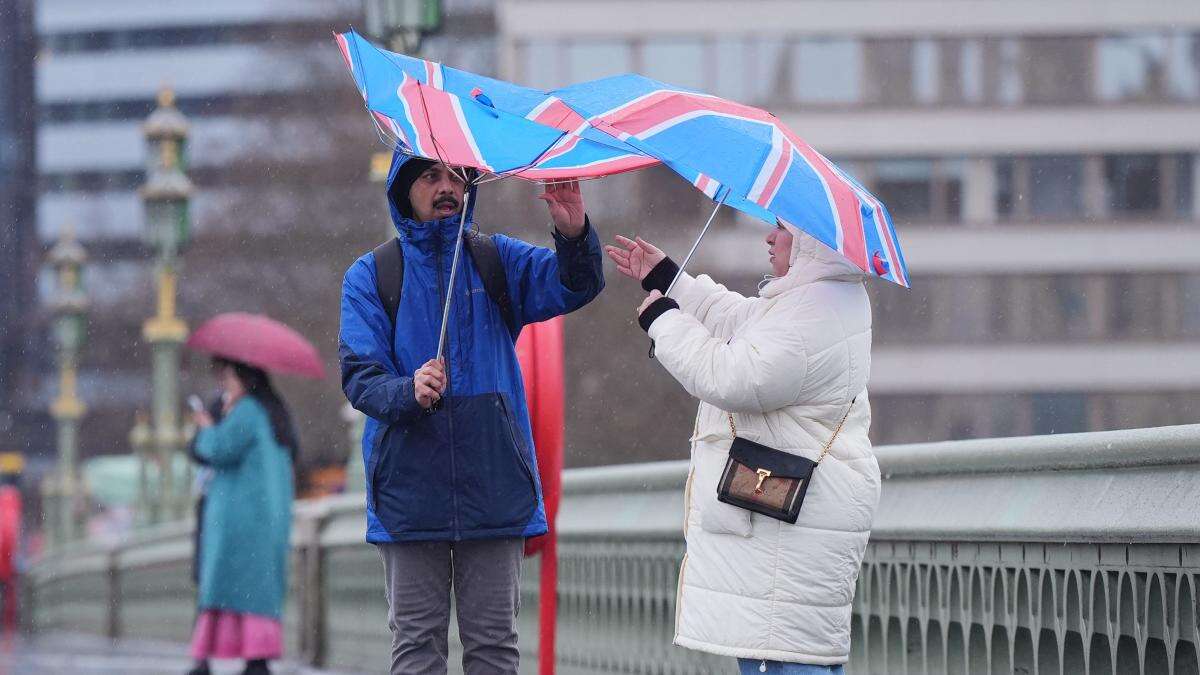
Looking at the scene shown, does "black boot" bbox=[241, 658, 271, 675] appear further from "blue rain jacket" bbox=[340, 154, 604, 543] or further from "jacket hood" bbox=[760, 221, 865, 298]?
"jacket hood" bbox=[760, 221, 865, 298]

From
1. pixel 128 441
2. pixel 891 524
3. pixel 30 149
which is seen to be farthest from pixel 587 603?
pixel 30 149

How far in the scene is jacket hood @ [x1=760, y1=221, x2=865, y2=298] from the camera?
191 inches

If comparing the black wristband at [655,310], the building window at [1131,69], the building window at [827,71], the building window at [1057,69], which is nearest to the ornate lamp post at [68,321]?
the black wristband at [655,310]

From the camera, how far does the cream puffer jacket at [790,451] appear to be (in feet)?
15.6

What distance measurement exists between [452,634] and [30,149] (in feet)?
305

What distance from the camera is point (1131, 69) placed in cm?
5403

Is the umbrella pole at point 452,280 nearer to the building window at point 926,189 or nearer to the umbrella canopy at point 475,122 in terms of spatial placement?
the umbrella canopy at point 475,122

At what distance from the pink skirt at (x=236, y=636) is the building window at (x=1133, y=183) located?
47.2 m

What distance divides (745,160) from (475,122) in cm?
72

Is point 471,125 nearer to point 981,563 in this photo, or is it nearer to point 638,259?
point 638,259

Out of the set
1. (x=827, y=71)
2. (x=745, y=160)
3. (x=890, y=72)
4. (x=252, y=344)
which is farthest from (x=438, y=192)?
(x=890, y=72)

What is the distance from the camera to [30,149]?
322 ft

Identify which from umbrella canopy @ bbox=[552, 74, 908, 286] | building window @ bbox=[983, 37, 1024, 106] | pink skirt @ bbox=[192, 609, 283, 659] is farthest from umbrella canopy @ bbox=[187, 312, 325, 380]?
building window @ bbox=[983, 37, 1024, 106]

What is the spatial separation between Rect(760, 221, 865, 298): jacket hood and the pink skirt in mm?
5824
